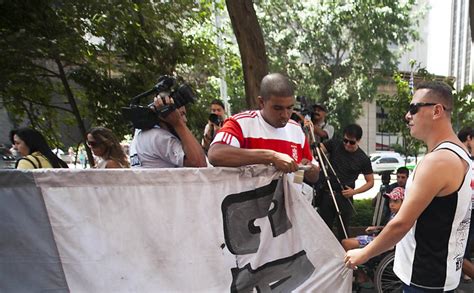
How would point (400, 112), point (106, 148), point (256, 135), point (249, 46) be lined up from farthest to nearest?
1. point (400, 112)
2. point (249, 46)
3. point (106, 148)
4. point (256, 135)

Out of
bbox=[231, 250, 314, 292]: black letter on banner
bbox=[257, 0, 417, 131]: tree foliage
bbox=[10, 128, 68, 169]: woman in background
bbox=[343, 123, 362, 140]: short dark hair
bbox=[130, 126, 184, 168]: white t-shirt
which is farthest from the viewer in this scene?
bbox=[257, 0, 417, 131]: tree foliage

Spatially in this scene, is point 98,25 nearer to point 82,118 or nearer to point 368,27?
point 82,118

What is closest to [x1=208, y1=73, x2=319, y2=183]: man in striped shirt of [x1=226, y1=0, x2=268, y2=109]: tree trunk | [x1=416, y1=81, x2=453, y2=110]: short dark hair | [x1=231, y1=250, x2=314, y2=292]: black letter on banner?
[x1=231, y1=250, x2=314, y2=292]: black letter on banner

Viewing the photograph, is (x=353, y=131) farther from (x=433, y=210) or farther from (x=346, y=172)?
(x=433, y=210)

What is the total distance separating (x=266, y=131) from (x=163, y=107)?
71 centimetres

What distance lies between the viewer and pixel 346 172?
5168 millimetres

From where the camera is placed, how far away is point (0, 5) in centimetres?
633

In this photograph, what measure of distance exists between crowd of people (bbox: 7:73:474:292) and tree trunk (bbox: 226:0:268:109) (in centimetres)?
163

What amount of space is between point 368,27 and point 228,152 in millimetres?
16836

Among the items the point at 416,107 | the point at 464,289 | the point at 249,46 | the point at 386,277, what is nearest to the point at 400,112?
the point at 249,46

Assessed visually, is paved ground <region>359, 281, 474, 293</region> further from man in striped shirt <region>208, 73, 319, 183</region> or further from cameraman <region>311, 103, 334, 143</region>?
man in striped shirt <region>208, 73, 319, 183</region>

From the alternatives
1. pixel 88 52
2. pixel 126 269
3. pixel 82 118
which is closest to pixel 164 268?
pixel 126 269

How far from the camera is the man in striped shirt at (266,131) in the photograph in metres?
2.67

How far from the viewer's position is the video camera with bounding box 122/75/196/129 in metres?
2.77
